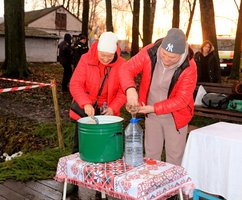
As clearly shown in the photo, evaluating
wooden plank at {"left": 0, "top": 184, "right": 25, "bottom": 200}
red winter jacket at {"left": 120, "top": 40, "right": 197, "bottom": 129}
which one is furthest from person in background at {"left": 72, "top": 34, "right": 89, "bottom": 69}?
red winter jacket at {"left": 120, "top": 40, "right": 197, "bottom": 129}

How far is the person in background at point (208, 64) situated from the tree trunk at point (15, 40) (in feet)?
30.5

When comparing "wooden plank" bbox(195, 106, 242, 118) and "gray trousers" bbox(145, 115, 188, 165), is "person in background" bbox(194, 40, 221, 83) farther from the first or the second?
"gray trousers" bbox(145, 115, 188, 165)

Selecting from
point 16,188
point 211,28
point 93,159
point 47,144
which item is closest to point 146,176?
point 93,159

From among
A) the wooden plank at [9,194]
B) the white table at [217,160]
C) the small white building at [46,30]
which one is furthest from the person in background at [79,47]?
the small white building at [46,30]

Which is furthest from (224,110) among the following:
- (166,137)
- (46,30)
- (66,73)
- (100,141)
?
(46,30)

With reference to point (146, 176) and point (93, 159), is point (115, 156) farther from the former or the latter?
point (146, 176)

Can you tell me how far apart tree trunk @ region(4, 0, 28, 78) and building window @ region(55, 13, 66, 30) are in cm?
3418

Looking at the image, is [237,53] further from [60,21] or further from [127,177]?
[60,21]

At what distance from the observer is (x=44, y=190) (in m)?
4.88

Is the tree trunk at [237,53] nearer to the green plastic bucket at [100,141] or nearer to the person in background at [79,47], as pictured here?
the person in background at [79,47]

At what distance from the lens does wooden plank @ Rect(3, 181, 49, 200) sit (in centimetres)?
468

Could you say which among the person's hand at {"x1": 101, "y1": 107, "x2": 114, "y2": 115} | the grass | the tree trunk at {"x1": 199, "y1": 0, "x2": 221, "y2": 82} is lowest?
the grass

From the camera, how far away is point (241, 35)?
19672 mm

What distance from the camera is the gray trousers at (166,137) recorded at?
3979mm
